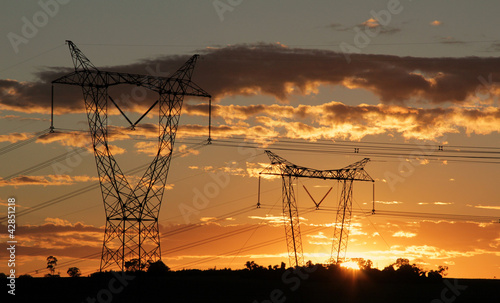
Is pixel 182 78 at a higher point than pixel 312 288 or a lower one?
higher

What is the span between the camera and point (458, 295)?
97.6 m

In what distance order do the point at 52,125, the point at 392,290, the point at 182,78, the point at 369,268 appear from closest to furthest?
the point at 52,125
the point at 182,78
the point at 392,290
the point at 369,268

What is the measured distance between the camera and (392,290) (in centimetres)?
10400

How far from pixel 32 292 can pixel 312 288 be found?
3685cm

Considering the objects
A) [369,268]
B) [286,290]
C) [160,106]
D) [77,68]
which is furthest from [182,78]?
[369,268]

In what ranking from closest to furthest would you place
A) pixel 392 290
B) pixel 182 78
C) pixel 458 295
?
pixel 182 78 < pixel 458 295 < pixel 392 290

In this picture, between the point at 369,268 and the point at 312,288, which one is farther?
the point at 369,268

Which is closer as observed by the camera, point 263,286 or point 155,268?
point 155,268

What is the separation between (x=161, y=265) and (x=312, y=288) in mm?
20830

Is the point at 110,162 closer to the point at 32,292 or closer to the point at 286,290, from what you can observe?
the point at 32,292

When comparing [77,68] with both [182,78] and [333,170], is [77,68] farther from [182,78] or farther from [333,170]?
[333,170]

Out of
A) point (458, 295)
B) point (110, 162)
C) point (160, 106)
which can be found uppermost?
point (160, 106)

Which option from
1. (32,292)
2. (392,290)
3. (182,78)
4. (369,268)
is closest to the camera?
(182,78)

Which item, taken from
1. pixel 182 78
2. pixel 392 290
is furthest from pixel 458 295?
pixel 182 78
